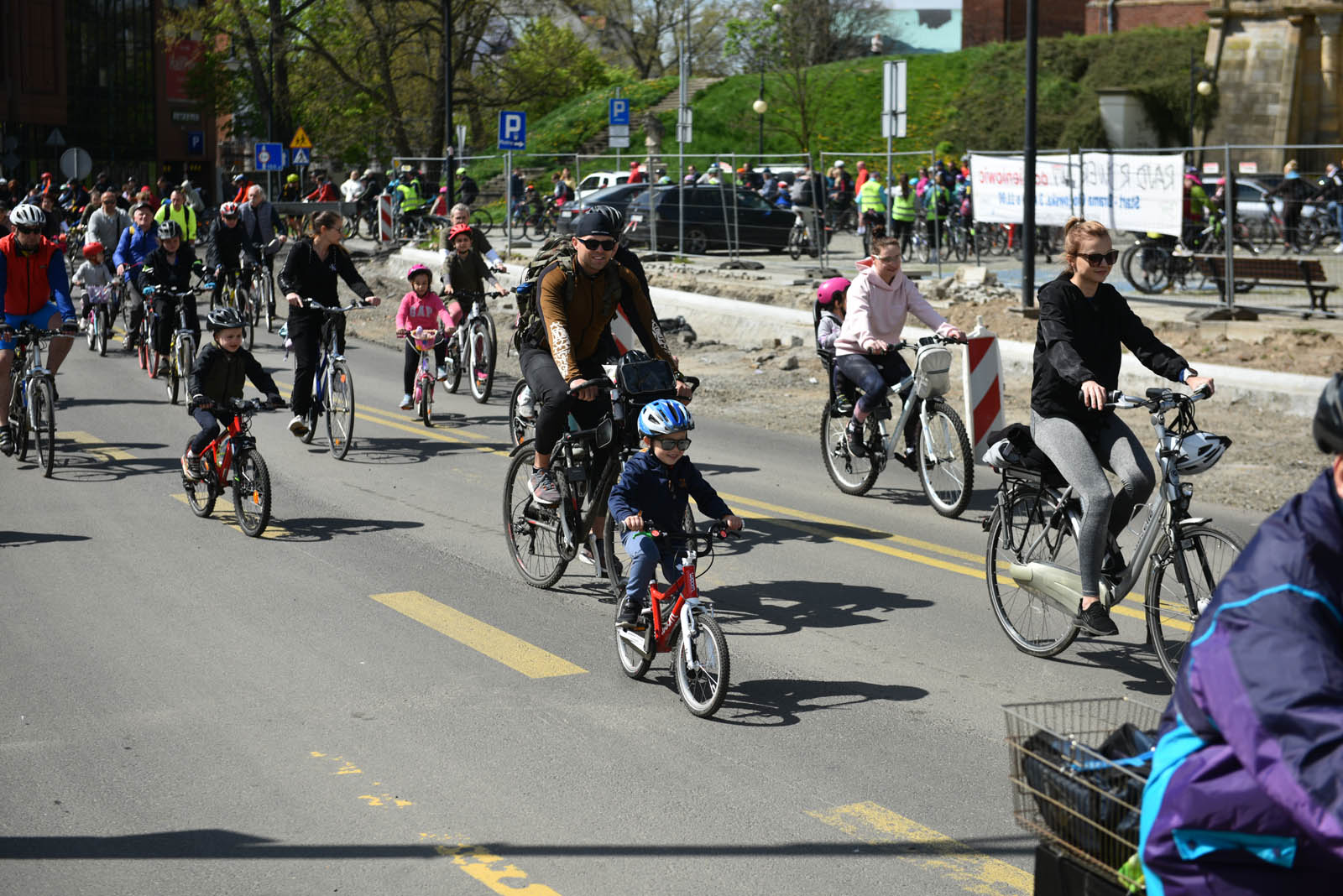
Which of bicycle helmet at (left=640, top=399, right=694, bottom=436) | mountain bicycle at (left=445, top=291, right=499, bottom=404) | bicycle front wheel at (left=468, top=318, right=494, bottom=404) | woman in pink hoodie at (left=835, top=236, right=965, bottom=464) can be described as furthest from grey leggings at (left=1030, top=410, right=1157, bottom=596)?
bicycle front wheel at (left=468, top=318, right=494, bottom=404)

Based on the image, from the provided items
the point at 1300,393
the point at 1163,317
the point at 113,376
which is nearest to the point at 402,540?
the point at 1300,393

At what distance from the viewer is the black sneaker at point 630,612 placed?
254 inches

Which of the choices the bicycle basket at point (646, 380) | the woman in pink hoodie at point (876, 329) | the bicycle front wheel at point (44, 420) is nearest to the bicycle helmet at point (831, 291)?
the woman in pink hoodie at point (876, 329)

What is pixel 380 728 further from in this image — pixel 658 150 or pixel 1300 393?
pixel 658 150

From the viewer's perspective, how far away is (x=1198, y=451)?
588 cm

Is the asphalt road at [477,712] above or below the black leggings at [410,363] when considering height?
below

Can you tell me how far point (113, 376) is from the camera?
18.3 m

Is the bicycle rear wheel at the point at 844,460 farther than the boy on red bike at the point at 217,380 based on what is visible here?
Yes

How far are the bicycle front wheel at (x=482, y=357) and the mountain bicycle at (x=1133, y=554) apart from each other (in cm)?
946

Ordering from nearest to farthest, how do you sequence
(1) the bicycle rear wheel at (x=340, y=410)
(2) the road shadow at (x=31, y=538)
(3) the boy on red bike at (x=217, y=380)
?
(2) the road shadow at (x=31, y=538) < (3) the boy on red bike at (x=217, y=380) < (1) the bicycle rear wheel at (x=340, y=410)

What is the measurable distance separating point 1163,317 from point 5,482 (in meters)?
13.1

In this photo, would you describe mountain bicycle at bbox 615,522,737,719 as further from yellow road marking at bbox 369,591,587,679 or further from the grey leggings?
the grey leggings

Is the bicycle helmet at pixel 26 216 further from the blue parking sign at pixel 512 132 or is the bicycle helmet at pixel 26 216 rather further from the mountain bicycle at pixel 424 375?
the blue parking sign at pixel 512 132

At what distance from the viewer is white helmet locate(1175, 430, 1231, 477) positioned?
5.85m
